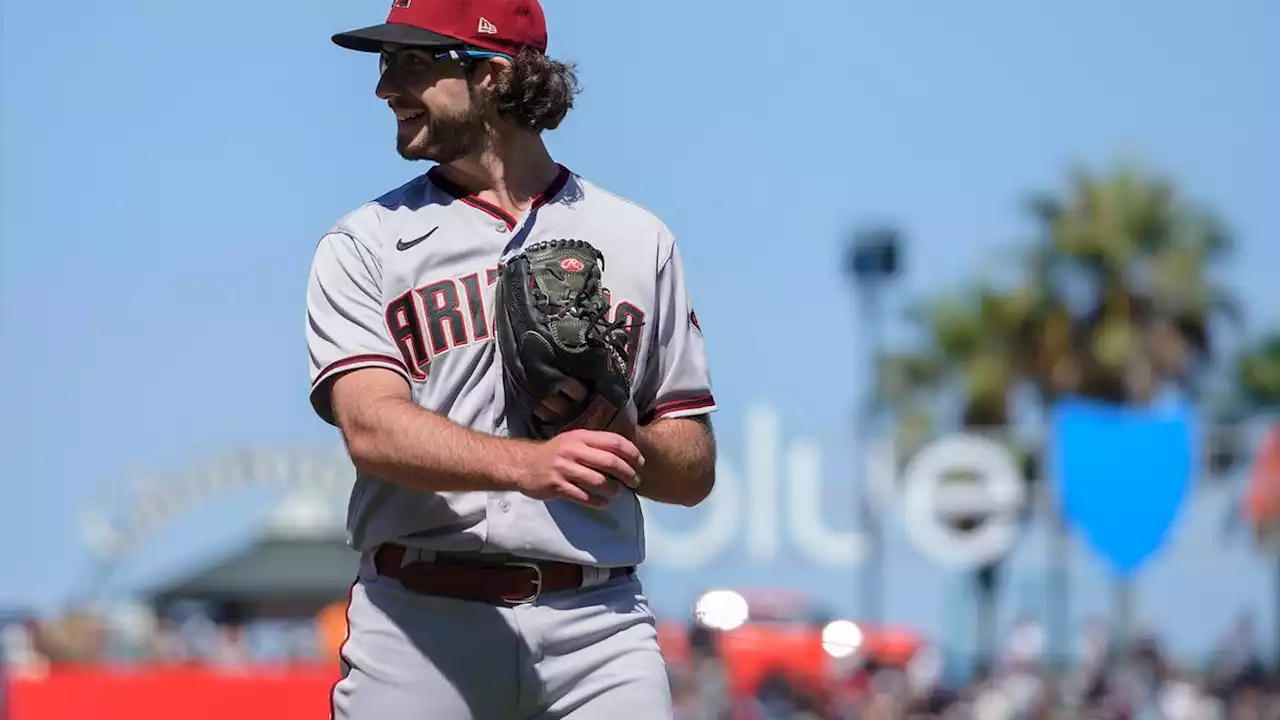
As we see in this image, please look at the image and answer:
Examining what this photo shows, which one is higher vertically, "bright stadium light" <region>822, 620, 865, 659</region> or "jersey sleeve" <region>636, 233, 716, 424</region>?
"jersey sleeve" <region>636, 233, 716, 424</region>

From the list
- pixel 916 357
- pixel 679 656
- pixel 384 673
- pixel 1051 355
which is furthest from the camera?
pixel 916 357

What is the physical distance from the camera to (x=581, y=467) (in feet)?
12.1

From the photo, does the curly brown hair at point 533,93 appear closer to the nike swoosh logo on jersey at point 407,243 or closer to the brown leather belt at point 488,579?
the nike swoosh logo on jersey at point 407,243

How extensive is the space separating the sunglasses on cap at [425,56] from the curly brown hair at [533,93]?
1.6 inches

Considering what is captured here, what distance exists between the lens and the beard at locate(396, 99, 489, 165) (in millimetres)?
4223

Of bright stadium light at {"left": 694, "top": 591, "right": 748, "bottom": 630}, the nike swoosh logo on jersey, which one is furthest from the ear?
bright stadium light at {"left": 694, "top": 591, "right": 748, "bottom": 630}

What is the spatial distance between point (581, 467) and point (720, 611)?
3.26 ft

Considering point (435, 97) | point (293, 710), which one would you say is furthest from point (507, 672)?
point (293, 710)

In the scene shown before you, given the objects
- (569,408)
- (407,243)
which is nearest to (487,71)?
(407,243)

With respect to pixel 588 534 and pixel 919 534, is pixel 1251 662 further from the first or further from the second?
pixel 588 534

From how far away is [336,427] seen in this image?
165 inches

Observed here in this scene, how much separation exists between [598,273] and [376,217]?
0.57 metres

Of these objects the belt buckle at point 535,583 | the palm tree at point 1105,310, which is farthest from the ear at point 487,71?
the palm tree at point 1105,310

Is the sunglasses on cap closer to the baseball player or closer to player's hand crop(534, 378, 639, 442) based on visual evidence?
the baseball player
